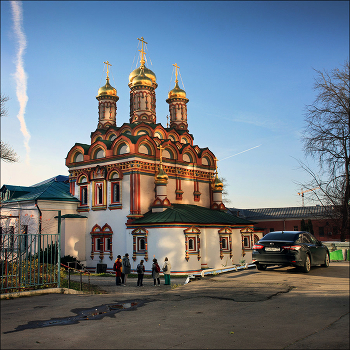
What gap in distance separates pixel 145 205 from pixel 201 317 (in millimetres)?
17033

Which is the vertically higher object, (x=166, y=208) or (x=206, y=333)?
(x=166, y=208)

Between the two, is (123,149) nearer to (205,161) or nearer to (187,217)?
(187,217)

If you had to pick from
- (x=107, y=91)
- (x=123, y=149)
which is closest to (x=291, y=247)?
(x=123, y=149)

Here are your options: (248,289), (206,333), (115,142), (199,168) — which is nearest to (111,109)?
(115,142)

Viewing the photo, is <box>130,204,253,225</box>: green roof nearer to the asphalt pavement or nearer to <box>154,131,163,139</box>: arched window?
<box>154,131,163,139</box>: arched window

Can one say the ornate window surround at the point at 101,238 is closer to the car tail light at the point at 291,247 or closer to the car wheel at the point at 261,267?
the car wheel at the point at 261,267

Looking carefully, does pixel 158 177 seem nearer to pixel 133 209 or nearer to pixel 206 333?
pixel 133 209

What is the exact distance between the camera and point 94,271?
2469cm

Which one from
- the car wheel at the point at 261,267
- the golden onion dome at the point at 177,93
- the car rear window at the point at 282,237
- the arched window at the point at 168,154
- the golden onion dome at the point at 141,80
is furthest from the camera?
the golden onion dome at the point at 177,93

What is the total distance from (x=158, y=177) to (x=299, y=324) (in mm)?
18677

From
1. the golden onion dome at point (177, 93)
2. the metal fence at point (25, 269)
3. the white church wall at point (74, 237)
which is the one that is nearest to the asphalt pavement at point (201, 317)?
the metal fence at point (25, 269)

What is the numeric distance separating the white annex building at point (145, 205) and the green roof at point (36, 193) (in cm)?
70

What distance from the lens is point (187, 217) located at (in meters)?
23.1

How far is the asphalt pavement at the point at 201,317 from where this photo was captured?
222 inches
